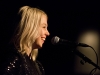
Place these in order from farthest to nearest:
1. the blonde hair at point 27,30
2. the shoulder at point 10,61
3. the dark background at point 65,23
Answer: the dark background at point 65,23 → the blonde hair at point 27,30 → the shoulder at point 10,61

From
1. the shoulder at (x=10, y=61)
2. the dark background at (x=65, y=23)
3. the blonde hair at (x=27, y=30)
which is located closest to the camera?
the shoulder at (x=10, y=61)

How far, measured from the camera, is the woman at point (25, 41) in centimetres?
158

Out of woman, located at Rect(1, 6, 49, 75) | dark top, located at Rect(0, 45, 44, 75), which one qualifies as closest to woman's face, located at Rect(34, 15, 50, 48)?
woman, located at Rect(1, 6, 49, 75)

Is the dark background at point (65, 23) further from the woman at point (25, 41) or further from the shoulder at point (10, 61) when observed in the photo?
the shoulder at point (10, 61)

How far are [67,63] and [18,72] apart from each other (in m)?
1.95

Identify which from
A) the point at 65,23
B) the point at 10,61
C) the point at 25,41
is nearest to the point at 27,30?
the point at 25,41

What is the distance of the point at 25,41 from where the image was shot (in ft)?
5.62

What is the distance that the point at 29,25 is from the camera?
1.73 m

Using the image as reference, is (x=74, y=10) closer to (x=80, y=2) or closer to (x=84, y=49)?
(x=80, y=2)

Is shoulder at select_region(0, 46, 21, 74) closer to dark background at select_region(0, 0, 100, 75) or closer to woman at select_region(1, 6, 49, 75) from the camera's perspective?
woman at select_region(1, 6, 49, 75)

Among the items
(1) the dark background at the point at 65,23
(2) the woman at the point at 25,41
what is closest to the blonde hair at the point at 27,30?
(2) the woman at the point at 25,41

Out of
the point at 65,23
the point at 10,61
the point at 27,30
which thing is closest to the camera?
the point at 10,61

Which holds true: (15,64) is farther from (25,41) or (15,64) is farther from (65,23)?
(65,23)

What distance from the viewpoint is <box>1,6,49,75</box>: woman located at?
5.17ft
